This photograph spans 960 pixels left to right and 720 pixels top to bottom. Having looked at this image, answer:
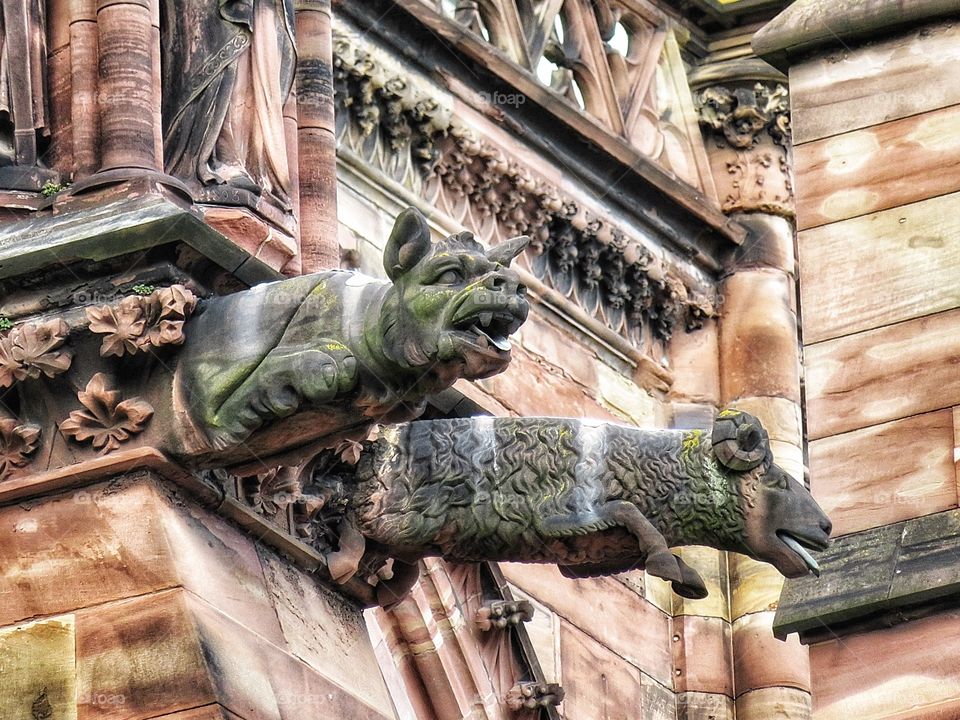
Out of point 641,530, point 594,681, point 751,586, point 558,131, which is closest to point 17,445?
point 641,530

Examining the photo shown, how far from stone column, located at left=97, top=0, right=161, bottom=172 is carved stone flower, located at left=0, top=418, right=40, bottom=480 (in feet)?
2.36

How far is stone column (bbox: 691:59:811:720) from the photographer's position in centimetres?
1844

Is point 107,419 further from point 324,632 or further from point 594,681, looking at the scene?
point 594,681

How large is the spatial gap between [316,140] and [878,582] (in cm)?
201

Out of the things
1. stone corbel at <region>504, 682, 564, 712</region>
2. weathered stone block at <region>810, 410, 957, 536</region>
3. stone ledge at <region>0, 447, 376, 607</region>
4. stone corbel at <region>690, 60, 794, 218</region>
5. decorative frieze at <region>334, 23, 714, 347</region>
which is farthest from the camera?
stone corbel at <region>690, 60, 794, 218</region>

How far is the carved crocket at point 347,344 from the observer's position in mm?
11102

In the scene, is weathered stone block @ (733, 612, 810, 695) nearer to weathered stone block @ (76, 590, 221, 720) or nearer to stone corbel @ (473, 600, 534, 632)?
stone corbel @ (473, 600, 534, 632)

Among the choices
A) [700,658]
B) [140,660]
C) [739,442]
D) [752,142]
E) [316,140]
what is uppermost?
[752,142]

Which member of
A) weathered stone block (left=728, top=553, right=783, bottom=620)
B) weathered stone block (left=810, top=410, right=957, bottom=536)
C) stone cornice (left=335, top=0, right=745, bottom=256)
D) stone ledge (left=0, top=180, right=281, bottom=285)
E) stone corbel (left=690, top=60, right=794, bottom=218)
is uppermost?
stone corbel (left=690, top=60, right=794, bottom=218)

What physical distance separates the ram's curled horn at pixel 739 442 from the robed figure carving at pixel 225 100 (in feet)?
4.30

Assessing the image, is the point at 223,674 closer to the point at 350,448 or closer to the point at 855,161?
the point at 350,448

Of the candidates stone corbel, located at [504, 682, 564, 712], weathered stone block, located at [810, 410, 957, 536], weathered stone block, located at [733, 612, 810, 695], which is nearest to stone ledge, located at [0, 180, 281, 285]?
weathered stone block, located at [810, 410, 957, 536]

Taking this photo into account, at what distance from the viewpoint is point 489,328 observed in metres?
11.1

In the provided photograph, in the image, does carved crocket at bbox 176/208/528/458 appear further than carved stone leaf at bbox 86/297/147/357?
No
